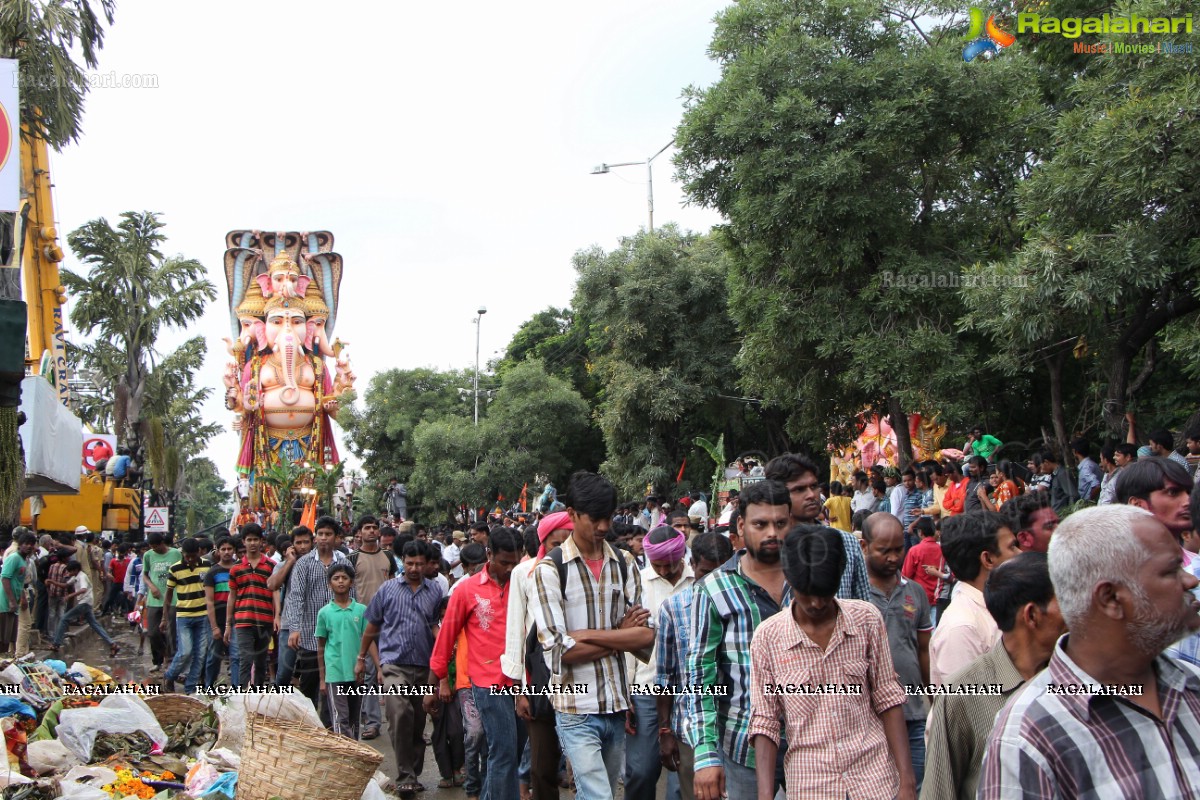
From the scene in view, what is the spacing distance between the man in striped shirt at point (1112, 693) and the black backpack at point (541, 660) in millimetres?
3024

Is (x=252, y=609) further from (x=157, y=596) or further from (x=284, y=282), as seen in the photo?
(x=284, y=282)

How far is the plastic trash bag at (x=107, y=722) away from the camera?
21.9 feet

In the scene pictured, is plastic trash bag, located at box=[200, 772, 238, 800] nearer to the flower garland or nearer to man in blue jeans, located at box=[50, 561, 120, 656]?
the flower garland

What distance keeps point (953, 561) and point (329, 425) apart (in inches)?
1396

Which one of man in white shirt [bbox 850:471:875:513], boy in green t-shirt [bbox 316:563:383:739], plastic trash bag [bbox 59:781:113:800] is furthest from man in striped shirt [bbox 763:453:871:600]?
man in white shirt [bbox 850:471:875:513]

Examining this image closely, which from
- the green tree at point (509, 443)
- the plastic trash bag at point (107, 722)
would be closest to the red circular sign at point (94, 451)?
the green tree at point (509, 443)

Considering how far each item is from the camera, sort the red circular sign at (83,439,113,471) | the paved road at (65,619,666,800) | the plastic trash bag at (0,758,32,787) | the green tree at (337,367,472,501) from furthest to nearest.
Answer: the green tree at (337,367,472,501) → the red circular sign at (83,439,113,471) → the paved road at (65,619,666,800) → the plastic trash bag at (0,758,32,787)

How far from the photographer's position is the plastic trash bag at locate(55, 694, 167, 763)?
668 centimetres

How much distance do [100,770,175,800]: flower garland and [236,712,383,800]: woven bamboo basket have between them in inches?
36.9

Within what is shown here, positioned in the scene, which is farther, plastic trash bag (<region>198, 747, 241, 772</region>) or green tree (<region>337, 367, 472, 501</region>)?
green tree (<region>337, 367, 472, 501</region>)

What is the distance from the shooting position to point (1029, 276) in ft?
39.9

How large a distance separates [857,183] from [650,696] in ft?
37.5

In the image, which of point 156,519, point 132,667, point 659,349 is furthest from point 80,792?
point 659,349

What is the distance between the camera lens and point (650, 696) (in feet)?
18.4
